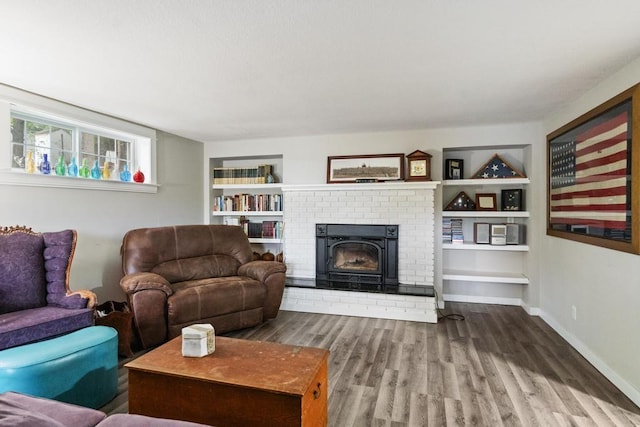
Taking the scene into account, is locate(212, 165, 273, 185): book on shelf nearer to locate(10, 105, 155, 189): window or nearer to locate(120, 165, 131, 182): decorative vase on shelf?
locate(10, 105, 155, 189): window

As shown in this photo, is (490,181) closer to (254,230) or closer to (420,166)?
(420,166)

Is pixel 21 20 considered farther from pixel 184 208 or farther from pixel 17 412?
pixel 184 208

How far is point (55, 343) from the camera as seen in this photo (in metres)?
2.12

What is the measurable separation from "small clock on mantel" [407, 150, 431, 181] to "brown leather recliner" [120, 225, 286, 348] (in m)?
1.96

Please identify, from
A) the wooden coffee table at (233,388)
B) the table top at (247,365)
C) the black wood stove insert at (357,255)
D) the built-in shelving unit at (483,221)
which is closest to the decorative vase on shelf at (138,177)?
the black wood stove insert at (357,255)

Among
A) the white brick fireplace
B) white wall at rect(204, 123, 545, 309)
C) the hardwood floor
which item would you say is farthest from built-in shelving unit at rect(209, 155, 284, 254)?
the hardwood floor

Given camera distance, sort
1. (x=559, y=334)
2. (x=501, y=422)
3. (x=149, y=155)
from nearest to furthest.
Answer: (x=501, y=422) → (x=559, y=334) → (x=149, y=155)

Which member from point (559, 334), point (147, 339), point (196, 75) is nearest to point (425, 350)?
point (559, 334)

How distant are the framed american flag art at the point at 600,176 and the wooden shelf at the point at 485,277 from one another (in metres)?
0.85

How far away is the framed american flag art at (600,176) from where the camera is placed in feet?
7.69

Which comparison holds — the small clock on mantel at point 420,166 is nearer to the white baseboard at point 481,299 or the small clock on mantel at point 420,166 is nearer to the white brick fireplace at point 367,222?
the white brick fireplace at point 367,222

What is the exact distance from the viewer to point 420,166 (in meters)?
4.31

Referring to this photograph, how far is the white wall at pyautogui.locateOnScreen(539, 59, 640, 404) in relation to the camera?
234cm

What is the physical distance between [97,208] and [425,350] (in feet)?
11.4
